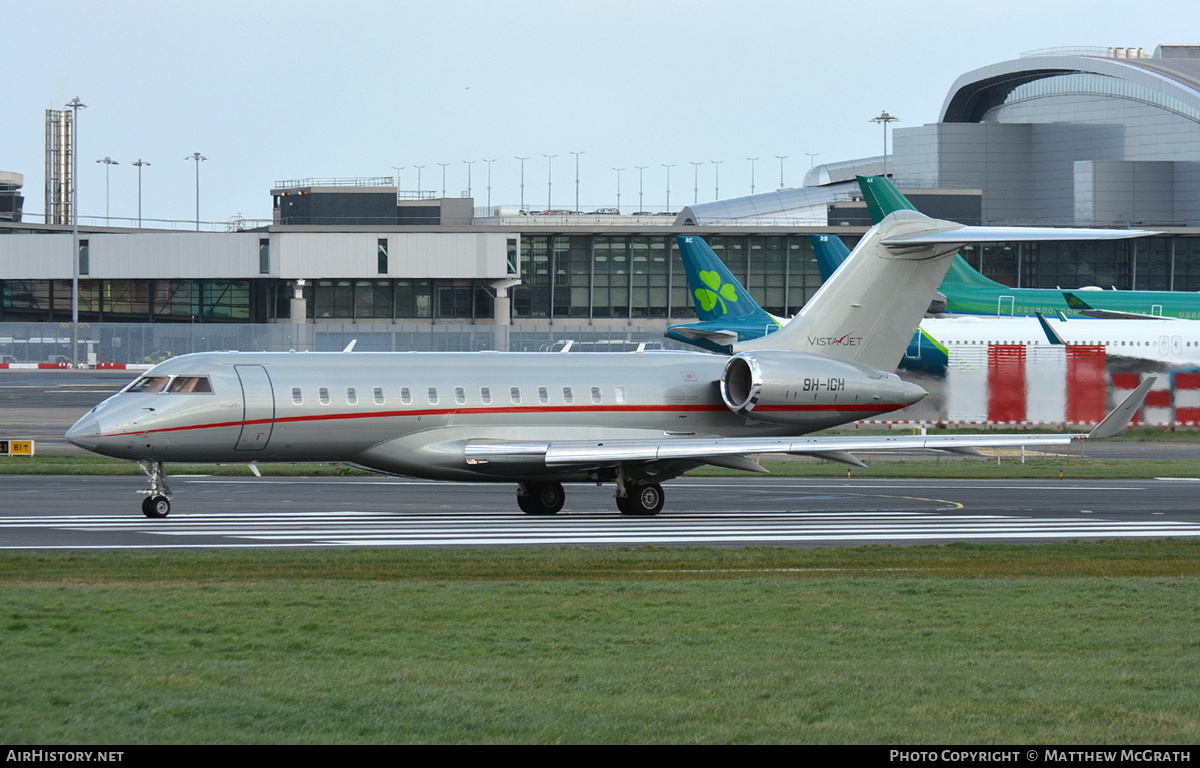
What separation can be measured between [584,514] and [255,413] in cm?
642

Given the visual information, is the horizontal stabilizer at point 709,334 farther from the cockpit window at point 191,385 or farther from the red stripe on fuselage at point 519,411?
the cockpit window at point 191,385

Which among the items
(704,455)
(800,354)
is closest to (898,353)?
(800,354)

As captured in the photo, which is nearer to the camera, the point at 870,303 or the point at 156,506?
the point at 156,506

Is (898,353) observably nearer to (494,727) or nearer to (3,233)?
(494,727)

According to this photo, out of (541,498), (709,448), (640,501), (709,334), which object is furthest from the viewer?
(709,334)

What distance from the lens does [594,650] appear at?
1241 centimetres

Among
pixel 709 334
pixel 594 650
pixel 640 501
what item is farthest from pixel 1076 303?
pixel 594 650

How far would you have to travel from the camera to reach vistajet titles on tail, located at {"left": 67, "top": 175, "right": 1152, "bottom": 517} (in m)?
26.3

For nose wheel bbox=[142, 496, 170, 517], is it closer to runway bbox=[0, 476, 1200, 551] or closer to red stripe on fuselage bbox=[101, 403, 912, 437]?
runway bbox=[0, 476, 1200, 551]

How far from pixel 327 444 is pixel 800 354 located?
9594 mm

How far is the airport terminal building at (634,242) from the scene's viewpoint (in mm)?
94688

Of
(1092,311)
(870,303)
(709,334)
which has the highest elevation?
(1092,311)

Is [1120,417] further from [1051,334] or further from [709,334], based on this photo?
[709,334]

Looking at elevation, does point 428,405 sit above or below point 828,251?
below
